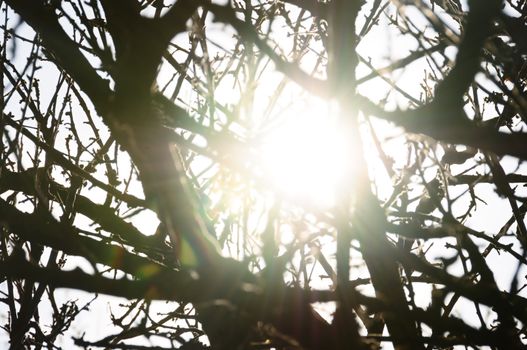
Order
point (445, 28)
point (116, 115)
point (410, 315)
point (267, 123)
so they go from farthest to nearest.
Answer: point (267, 123) → point (445, 28) → point (116, 115) → point (410, 315)

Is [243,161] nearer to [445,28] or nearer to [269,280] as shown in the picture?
[269,280]

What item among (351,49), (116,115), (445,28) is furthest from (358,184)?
(116,115)

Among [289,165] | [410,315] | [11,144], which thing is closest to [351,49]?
[289,165]

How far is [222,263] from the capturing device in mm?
1712

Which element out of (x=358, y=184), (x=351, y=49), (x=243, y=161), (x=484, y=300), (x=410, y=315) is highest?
Result: (x=351, y=49)

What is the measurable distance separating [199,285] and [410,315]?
689mm

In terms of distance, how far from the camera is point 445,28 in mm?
1951

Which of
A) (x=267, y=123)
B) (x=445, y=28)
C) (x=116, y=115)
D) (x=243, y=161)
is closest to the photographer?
(x=243, y=161)

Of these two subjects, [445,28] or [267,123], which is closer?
[445,28]

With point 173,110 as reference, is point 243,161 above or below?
below

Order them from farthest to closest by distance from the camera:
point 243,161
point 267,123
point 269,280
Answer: point 267,123 < point 243,161 < point 269,280

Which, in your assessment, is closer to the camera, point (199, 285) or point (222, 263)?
point (199, 285)

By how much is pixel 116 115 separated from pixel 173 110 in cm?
33

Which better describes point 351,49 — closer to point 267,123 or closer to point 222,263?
point 222,263
